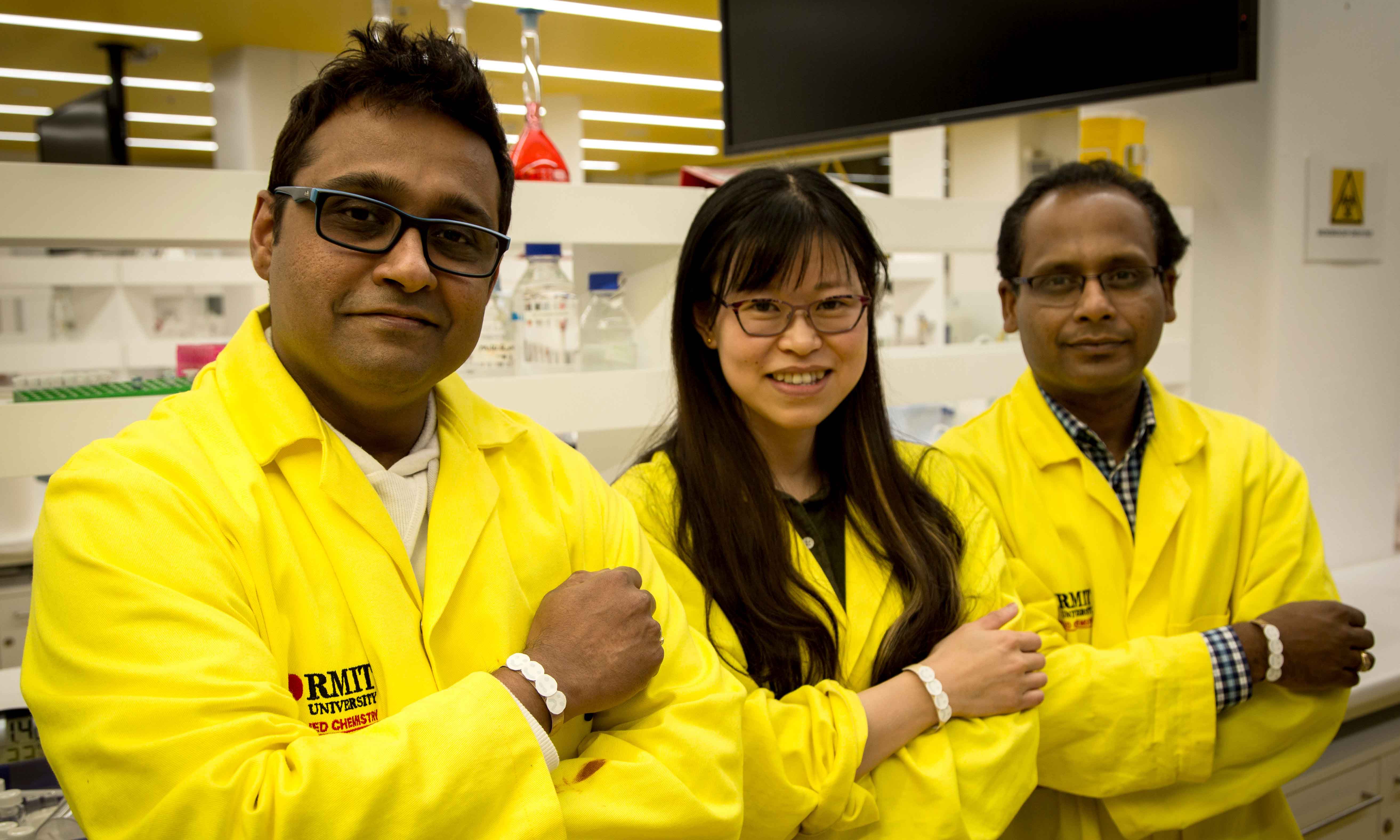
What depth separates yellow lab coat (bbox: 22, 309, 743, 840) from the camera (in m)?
0.86

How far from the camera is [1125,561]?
177cm

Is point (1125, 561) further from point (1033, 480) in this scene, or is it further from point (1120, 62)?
point (1120, 62)

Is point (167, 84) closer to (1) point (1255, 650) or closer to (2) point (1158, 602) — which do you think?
(2) point (1158, 602)

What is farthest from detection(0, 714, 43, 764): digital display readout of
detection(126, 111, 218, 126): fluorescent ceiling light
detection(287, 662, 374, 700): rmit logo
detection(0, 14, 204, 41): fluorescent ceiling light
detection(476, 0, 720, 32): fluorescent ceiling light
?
detection(126, 111, 218, 126): fluorescent ceiling light

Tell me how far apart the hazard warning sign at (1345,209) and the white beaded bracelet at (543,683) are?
2.76 m

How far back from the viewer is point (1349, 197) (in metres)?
2.95

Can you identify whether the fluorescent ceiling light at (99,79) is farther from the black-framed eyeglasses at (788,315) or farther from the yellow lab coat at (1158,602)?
the yellow lab coat at (1158,602)

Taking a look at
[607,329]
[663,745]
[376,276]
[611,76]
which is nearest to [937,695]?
[663,745]

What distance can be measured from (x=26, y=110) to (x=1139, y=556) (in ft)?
25.1

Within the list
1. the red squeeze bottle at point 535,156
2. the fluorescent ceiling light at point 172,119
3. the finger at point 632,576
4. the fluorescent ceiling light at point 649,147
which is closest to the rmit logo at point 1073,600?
the finger at point 632,576

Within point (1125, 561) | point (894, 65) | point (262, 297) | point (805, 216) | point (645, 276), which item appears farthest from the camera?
point (262, 297)

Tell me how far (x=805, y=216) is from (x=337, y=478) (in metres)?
0.79

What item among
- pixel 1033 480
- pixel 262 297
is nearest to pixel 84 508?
pixel 1033 480

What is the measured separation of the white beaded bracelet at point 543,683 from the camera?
3.31ft
